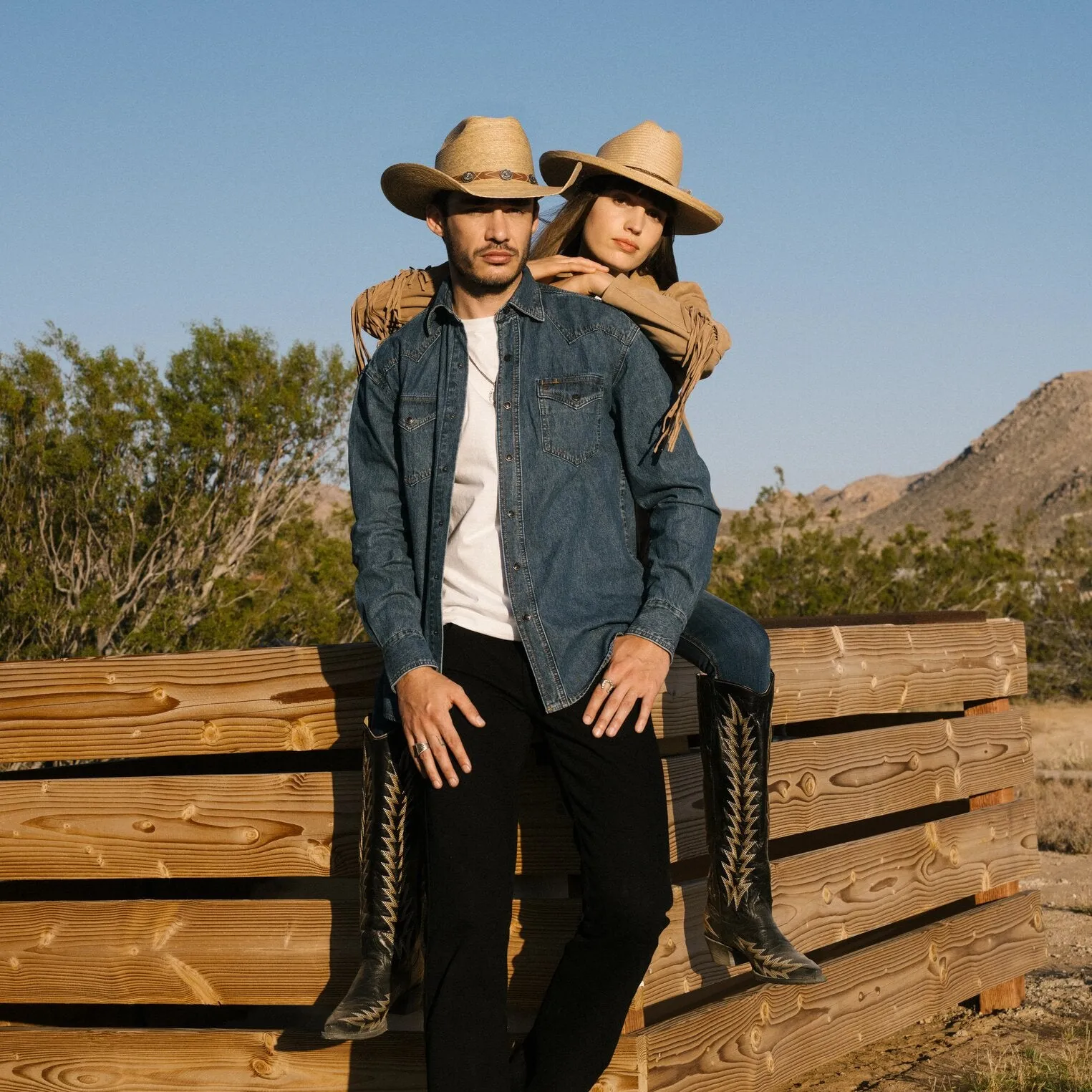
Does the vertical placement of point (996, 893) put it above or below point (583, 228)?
below

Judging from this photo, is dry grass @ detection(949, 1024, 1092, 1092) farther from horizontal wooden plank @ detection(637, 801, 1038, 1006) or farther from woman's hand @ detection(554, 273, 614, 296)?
woman's hand @ detection(554, 273, 614, 296)

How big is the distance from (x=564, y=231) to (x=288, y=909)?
1877 millimetres

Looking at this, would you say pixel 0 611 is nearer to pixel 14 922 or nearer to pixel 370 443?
pixel 14 922

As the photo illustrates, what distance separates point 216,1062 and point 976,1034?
2.60 meters

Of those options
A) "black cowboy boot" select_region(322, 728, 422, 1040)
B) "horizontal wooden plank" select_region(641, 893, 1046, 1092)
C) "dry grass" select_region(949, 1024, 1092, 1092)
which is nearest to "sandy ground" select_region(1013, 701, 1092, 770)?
"horizontal wooden plank" select_region(641, 893, 1046, 1092)

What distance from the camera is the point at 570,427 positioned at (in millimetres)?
2875

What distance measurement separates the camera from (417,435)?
9.54 feet

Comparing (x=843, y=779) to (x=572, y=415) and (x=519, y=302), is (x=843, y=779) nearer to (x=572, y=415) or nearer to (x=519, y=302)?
(x=572, y=415)

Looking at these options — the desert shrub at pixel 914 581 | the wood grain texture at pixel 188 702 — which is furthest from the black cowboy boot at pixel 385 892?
the desert shrub at pixel 914 581

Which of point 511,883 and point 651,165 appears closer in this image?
point 511,883

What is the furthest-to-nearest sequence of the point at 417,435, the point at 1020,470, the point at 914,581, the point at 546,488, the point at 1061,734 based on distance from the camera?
the point at 1020,470, the point at 914,581, the point at 1061,734, the point at 417,435, the point at 546,488

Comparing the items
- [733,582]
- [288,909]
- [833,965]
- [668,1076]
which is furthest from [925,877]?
[733,582]

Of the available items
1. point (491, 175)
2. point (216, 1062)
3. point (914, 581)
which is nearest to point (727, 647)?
point (491, 175)

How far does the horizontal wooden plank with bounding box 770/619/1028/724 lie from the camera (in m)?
3.85
